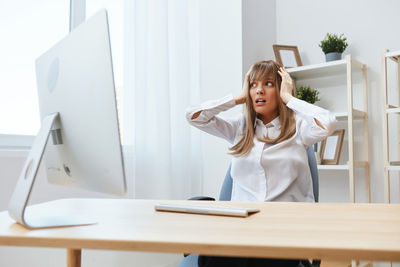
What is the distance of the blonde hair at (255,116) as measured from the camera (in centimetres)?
165

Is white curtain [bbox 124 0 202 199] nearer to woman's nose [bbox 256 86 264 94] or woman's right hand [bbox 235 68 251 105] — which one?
woman's right hand [bbox 235 68 251 105]

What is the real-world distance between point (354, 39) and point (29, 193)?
265 cm

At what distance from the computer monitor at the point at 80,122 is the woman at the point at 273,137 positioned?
0.87m

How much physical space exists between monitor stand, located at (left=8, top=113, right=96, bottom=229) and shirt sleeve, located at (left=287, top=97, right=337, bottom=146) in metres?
1.08

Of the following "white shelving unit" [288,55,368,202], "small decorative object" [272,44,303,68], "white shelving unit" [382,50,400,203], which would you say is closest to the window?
"small decorative object" [272,44,303,68]

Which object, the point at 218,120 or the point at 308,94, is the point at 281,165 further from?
the point at 308,94

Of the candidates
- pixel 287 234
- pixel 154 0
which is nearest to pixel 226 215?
pixel 287 234

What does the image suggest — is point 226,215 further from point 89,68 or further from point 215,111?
point 215,111

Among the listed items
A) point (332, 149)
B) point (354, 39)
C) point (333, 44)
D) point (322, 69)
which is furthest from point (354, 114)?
point (354, 39)

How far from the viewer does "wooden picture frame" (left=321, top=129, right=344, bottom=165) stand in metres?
2.69

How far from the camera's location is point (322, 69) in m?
2.78

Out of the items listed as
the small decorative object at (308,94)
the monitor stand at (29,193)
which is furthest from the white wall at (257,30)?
the monitor stand at (29,193)

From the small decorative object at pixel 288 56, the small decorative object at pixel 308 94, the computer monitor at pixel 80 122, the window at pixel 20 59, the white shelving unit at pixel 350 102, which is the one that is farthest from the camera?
the small decorative object at pixel 288 56

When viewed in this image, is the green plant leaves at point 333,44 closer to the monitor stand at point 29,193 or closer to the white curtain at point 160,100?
the white curtain at point 160,100
